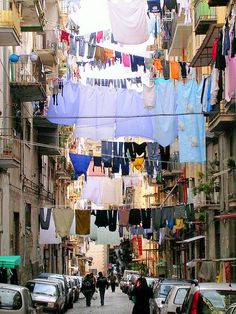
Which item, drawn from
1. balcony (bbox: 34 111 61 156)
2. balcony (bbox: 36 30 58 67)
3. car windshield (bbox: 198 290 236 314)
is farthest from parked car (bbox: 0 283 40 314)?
balcony (bbox: 36 30 58 67)

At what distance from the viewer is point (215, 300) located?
1348 cm

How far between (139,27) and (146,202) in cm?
5093

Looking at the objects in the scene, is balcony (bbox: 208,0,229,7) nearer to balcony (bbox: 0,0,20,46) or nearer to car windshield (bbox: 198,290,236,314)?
balcony (bbox: 0,0,20,46)

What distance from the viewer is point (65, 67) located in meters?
51.4

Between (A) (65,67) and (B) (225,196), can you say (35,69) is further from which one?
(A) (65,67)

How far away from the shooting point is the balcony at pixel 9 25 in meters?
25.6

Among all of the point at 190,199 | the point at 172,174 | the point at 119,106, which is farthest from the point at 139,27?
the point at 172,174

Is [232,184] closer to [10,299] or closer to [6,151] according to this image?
[6,151]

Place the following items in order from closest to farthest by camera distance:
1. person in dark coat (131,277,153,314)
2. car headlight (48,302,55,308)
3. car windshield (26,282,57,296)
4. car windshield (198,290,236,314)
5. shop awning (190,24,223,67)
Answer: car windshield (198,290,236,314)
person in dark coat (131,277,153,314)
shop awning (190,24,223,67)
car headlight (48,302,55,308)
car windshield (26,282,57,296)

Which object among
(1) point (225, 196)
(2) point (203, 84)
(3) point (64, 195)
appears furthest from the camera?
(3) point (64, 195)

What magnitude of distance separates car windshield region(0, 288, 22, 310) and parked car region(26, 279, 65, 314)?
9.77m

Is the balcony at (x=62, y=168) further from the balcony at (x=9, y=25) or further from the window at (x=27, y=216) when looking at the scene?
the balcony at (x=9, y=25)

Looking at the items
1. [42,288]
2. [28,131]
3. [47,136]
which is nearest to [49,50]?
[47,136]

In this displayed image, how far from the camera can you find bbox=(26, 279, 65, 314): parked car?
1077 inches
